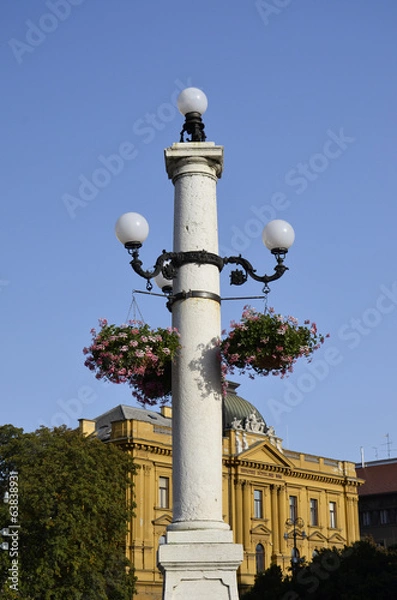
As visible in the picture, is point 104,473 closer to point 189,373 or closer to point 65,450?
point 65,450

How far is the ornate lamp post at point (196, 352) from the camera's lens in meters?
8.46

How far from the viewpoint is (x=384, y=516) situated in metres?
74.6

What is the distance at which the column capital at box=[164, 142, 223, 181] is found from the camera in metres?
9.78

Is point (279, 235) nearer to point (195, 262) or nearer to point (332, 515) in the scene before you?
point (195, 262)

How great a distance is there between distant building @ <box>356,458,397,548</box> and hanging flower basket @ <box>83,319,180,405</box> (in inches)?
2632

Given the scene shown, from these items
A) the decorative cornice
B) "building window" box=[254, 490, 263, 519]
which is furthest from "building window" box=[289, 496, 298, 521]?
"building window" box=[254, 490, 263, 519]

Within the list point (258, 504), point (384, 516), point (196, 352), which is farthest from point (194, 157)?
point (384, 516)

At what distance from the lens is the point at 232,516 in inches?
2158

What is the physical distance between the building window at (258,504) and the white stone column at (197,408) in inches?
1927

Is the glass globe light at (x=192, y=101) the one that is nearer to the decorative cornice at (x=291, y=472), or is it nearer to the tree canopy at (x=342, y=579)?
the tree canopy at (x=342, y=579)

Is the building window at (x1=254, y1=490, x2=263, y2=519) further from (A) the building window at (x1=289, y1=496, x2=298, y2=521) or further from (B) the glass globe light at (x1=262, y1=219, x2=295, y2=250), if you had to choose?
(B) the glass globe light at (x1=262, y1=219, x2=295, y2=250)

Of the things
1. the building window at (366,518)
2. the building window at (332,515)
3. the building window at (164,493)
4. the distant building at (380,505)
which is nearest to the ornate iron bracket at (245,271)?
the building window at (164,493)

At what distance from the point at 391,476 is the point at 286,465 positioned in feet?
67.0

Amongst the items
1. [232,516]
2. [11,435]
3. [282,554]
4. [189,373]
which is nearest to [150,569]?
[232,516]
